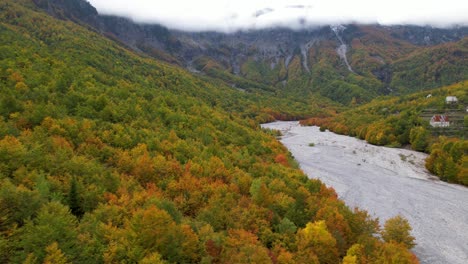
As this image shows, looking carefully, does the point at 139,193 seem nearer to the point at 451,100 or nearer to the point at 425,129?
the point at 425,129

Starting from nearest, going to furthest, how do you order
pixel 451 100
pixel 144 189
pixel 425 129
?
pixel 144 189, pixel 425 129, pixel 451 100

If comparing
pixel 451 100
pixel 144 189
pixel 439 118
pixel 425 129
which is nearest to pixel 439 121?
pixel 439 118

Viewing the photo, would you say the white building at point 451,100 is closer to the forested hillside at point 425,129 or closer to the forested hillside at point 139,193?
the forested hillside at point 425,129

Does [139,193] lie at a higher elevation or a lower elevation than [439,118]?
higher

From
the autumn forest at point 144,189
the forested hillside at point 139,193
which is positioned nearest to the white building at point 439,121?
the autumn forest at point 144,189

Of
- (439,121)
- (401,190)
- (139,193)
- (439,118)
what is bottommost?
(401,190)

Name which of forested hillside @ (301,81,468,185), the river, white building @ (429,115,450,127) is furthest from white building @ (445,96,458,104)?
the river

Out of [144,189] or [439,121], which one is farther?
[439,121]
